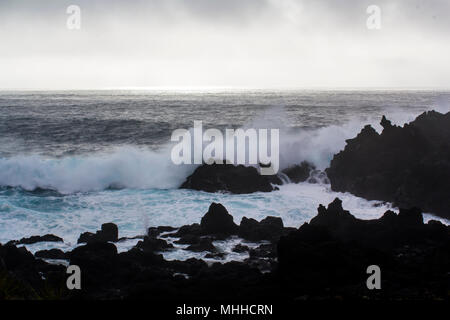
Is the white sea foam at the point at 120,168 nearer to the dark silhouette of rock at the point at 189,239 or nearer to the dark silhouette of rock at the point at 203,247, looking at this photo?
the dark silhouette of rock at the point at 189,239

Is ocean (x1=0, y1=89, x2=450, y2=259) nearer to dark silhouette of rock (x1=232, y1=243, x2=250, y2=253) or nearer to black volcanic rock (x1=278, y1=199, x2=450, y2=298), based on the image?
dark silhouette of rock (x1=232, y1=243, x2=250, y2=253)

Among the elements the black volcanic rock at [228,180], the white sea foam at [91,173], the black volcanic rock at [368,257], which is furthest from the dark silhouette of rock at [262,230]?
the white sea foam at [91,173]

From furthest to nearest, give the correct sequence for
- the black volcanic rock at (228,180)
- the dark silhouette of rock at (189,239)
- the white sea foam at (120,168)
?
the white sea foam at (120,168) → the black volcanic rock at (228,180) → the dark silhouette of rock at (189,239)

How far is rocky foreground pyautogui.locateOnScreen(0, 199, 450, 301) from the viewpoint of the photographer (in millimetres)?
10188

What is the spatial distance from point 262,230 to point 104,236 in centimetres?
533

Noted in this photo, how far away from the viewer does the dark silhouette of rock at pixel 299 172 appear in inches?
1092

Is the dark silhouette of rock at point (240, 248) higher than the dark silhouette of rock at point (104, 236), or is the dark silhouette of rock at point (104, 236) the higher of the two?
the dark silhouette of rock at point (104, 236)

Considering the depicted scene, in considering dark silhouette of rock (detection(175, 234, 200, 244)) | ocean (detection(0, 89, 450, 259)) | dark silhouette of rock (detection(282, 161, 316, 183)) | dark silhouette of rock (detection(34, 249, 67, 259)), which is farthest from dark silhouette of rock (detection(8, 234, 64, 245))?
dark silhouette of rock (detection(282, 161, 316, 183))

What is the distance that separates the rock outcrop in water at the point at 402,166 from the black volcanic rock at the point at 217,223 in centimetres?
808

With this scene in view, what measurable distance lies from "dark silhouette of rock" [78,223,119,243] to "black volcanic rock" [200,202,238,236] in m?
3.04
